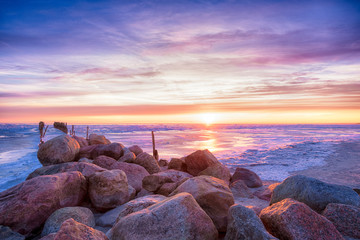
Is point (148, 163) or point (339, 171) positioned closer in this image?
point (148, 163)

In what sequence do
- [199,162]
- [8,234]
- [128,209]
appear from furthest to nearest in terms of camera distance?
1. [199,162]
2. [8,234]
3. [128,209]

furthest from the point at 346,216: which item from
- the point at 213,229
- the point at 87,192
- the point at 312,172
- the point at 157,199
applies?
the point at 312,172

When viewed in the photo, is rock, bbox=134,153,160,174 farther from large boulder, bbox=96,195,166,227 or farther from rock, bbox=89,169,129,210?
large boulder, bbox=96,195,166,227

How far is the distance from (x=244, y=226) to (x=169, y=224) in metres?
1.34

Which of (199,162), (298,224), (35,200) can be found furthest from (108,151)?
(298,224)

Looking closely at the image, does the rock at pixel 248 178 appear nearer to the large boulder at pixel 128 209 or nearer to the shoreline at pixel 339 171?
the shoreline at pixel 339 171

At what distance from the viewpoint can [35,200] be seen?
245 inches

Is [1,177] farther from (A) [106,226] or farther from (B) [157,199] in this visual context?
(B) [157,199]

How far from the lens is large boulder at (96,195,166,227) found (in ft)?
17.8

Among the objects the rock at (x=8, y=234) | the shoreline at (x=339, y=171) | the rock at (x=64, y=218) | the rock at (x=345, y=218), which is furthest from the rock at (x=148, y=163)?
the shoreline at (x=339, y=171)

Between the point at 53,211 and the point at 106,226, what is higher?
the point at 53,211

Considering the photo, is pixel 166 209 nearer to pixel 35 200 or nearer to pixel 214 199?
pixel 214 199

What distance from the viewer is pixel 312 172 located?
1458cm

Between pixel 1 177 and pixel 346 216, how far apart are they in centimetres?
1643
